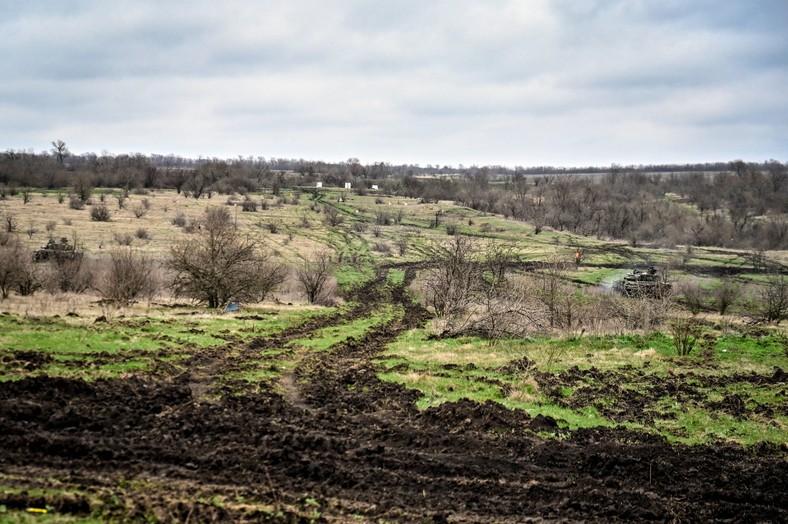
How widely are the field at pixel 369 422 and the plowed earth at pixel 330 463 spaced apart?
0.04 metres

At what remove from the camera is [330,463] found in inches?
385

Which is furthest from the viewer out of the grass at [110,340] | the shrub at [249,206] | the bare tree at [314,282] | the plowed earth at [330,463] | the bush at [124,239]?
the shrub at [249,206]

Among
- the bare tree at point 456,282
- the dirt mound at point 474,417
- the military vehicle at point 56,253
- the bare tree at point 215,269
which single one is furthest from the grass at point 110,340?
the military vehicle at point 56,253

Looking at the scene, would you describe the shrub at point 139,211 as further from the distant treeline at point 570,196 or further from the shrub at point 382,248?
the shrub at point 382,248

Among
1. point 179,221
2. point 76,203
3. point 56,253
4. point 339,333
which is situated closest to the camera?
point 339,333

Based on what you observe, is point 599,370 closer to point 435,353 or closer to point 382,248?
point 435,353

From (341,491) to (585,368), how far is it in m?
13.5

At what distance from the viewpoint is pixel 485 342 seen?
2450 cm

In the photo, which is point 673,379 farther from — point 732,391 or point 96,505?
point 96,505

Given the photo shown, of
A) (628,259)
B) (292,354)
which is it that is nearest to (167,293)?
(292,354)

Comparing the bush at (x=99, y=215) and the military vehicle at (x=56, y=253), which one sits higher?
the bush at (x=99, y=215)

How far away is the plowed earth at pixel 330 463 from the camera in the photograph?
26.7 feet

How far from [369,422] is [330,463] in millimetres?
2876

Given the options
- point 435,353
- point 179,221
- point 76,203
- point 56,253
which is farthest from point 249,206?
point 435,353
